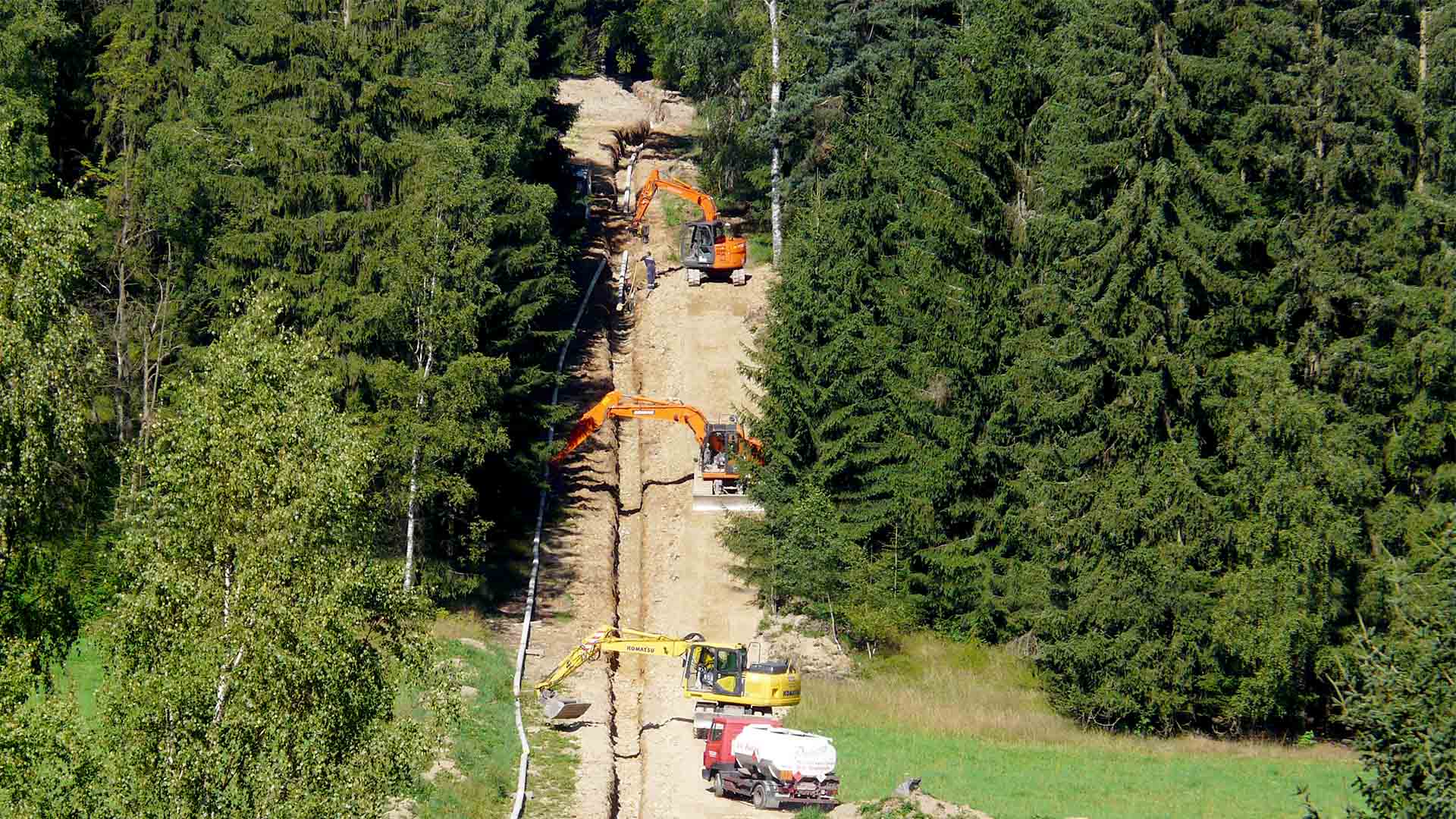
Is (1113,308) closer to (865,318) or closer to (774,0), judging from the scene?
(865,318)

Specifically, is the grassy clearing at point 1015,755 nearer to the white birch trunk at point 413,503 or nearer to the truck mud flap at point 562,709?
the truck mud flap at point 562,709

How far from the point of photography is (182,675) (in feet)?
64.6

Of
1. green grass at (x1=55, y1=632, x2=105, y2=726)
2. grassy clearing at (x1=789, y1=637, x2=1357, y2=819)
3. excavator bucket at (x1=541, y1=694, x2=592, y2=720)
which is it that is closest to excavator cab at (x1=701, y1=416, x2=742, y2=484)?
grassy clearing at (x1=789, y1=637, x2=1357, y2=819)

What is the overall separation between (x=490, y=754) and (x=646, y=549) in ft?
49.2

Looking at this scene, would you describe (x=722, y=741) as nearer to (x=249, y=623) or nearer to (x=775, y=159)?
(x=249, y=623)

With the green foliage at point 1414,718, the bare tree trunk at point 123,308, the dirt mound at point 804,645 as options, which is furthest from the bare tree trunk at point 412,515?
the green foliage at point 1414,718

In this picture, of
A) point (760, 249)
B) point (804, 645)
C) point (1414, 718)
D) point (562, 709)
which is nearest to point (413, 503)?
point (562, 709)

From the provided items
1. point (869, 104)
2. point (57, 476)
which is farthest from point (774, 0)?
point (57, 476)

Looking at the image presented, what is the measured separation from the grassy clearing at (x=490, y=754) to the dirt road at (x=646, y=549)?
516 millimetres

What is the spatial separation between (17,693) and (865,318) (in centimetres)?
3057

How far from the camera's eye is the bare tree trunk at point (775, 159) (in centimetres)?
6303

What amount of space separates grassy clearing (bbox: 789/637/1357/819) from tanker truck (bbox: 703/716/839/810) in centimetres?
78

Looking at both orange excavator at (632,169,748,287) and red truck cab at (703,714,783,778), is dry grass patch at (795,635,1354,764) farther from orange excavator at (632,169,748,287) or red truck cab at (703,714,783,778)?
orange excavator at (632,169,748,287)

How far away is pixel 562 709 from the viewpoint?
35469 mm
